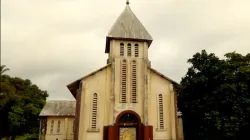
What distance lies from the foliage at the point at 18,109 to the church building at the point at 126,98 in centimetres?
2336

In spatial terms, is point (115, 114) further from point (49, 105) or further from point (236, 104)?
point (49, 105)

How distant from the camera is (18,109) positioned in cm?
4656

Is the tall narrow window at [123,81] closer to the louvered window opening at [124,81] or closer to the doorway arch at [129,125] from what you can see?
the louvered window opening at [124,81]

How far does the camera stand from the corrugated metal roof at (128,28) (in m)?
27.5

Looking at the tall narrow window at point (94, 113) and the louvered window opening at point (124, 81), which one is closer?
the tall narrow window at point (94, 113)

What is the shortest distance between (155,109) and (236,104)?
27.9ft

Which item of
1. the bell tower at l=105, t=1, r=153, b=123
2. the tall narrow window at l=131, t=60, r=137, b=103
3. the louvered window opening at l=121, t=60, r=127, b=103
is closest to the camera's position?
the bell tower at l=105, t=1, r=153, b=123

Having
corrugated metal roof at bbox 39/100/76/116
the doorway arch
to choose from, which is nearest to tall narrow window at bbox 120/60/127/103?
the doorway arch

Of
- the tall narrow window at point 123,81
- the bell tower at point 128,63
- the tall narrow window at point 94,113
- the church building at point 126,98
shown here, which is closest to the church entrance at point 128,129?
the church building at point 126,98

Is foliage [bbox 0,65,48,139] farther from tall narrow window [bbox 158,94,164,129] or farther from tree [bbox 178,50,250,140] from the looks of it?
tree [bbox 178,50,250,140]

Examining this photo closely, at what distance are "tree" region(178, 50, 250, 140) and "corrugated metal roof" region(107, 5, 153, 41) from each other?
8.27 meters

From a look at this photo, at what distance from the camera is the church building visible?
79.9ft

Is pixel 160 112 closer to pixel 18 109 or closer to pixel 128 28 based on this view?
pixel 128 28

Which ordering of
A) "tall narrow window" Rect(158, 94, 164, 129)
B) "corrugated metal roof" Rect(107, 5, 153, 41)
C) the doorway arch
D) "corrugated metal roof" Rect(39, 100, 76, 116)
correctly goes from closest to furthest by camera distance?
the doorway arch, "tall narrow window" Rect(158, 94, 164, 129), "corrugated metal roof" Rect(107, 5, 153, 41), "corrugated metal roof" Rect(39, 100, 76, 116)
